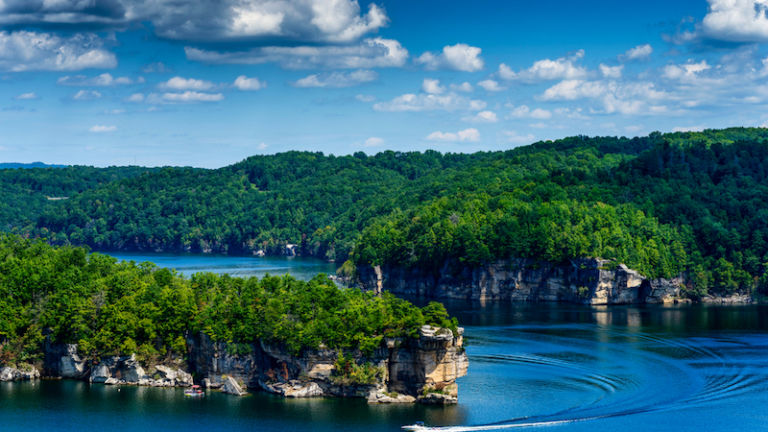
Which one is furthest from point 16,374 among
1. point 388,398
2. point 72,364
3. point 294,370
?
point 388,398

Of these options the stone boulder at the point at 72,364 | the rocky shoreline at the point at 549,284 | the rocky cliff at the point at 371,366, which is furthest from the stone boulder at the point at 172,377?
the rocky shoreline at the point at 549,284

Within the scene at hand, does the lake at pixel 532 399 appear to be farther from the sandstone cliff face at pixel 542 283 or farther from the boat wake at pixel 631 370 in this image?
the sandstone cliff face at pixel 542 283

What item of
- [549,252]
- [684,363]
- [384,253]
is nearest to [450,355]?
[684,363]

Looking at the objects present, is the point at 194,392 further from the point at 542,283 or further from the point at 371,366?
the point at 542,283

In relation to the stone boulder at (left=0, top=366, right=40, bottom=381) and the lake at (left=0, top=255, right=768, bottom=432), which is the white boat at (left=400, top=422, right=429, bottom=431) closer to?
the lake at (left=0, top=255, right=768, bottom=432)

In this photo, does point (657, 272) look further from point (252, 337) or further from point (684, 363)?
point (252, 337)

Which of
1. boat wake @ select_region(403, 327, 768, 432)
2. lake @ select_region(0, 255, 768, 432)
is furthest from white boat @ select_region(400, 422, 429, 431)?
lake @ select_region(0, 255, 768, 432)

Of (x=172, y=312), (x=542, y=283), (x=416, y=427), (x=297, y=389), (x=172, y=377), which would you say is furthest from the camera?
(x=542, y=283)
